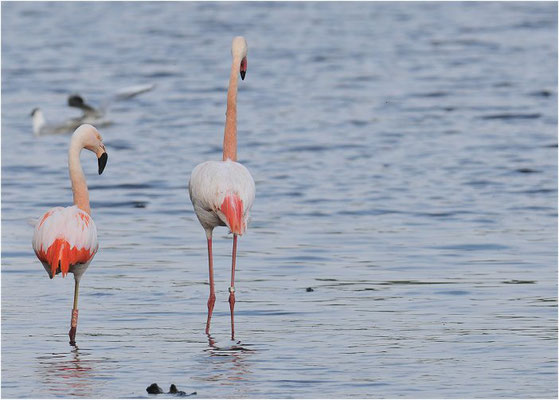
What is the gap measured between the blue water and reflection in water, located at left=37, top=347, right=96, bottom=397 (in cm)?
2

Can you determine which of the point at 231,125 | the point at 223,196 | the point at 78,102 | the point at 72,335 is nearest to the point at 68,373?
the point at 72,335

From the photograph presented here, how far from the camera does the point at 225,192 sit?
935cm

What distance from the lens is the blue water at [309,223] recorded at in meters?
8.09

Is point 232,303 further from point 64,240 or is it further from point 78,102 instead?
point 78,102

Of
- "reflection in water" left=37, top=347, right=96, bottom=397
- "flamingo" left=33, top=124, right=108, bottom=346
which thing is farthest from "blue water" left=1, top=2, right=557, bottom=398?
"flamingo" left=33, top=124, right=108, bottom=346

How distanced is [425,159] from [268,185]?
2.39m

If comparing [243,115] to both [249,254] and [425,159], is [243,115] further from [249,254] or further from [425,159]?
[249,254]

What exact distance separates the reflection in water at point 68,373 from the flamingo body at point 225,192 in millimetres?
1420

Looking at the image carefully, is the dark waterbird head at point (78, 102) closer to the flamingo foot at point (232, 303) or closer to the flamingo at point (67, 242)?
the flamingo foot at point (232, 303)

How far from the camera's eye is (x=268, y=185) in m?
15.4

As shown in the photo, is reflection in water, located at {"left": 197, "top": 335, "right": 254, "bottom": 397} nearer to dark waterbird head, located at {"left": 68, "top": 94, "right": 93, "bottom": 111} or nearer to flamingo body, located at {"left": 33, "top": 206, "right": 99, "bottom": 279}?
flamingo body, located at {"left": 33, "top": 206, "right": 99, "bottom": 279}

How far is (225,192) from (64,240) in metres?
1.15

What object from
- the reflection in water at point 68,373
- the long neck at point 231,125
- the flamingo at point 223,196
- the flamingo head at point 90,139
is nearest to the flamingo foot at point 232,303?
the flamingo at point 223,196

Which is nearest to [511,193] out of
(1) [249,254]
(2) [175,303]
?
(1) [249,254]
